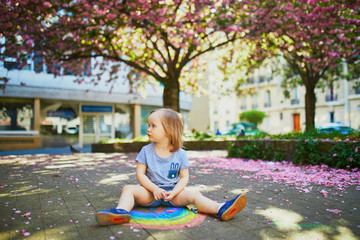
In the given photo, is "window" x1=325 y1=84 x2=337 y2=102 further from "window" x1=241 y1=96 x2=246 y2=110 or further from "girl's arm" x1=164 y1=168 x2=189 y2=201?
"girl's arm" x1=164 y1=168 x2=189 y2=201

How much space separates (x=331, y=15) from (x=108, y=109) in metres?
15.8

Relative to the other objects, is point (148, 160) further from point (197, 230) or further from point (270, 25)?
point (270, 25)

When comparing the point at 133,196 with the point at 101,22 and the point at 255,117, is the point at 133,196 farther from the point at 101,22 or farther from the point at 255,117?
the point at 255,117

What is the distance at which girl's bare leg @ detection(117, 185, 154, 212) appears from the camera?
3.23 metres

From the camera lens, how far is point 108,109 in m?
22.1

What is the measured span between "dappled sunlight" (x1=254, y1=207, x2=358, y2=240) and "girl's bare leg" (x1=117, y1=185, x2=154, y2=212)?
1.30 metres

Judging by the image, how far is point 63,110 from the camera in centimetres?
2066

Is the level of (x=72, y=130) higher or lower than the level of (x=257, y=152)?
higher

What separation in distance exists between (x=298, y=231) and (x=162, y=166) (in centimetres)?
157

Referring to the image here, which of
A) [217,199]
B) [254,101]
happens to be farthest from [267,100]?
[217,199]

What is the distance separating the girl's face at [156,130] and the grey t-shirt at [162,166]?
18 centimetres

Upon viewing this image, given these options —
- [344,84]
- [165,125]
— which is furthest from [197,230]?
[344,84]

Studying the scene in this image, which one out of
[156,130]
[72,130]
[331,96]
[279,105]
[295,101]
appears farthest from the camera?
[279,105]

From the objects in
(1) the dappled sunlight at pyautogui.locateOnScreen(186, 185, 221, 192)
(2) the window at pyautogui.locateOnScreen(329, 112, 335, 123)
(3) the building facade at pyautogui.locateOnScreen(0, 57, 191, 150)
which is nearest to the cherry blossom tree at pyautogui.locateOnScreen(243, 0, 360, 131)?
(1) the dappled sunlight at pyautogui.locateOnScreen(186, 185, 221, 192)
